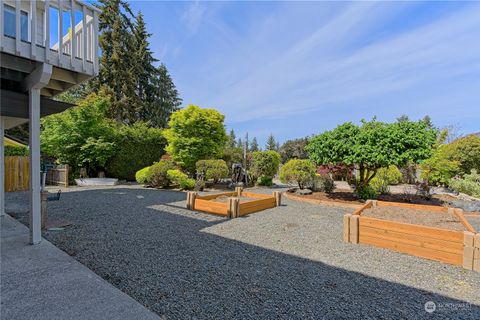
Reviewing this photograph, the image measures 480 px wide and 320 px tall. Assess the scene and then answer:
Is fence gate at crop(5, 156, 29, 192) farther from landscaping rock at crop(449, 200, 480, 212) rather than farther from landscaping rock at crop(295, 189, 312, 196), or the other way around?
landscaping rock at crop(449, 200, 480, 212)

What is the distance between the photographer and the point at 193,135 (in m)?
13.3

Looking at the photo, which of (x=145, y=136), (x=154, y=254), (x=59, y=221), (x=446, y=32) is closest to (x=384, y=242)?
(x=154, y=254)

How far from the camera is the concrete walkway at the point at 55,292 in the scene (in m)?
1.96

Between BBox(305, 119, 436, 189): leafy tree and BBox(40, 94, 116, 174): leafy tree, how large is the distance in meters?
12.3

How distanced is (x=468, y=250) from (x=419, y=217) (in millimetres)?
2250

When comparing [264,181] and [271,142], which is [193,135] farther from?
[271,142]

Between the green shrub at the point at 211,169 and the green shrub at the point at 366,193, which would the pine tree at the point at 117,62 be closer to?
the green shrub at the point at 211,169

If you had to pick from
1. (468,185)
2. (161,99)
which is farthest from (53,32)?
(161,99)

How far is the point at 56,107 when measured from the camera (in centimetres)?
455

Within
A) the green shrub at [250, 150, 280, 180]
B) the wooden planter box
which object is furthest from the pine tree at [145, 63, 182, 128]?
the wooden planter box

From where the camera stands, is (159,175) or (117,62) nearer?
(159,175)

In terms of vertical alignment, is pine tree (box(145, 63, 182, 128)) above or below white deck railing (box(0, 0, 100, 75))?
above

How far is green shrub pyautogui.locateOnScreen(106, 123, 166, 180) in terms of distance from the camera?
14.2 metres

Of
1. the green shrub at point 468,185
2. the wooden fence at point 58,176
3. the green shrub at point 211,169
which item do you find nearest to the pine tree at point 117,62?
the wooden fence at point 58,176
